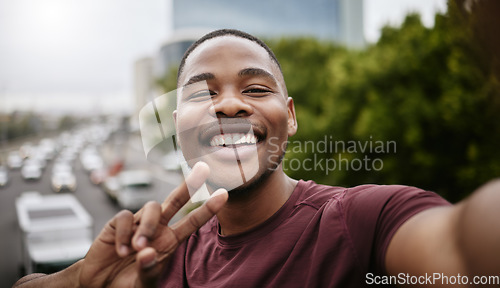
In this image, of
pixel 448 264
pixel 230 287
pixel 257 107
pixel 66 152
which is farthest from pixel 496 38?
pixel 66 152

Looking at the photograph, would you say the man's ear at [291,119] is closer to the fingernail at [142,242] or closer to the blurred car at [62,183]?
the fingernail at [142,242]

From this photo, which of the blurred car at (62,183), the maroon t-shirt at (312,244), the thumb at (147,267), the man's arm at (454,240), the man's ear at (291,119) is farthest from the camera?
the blurred car at (62,183)

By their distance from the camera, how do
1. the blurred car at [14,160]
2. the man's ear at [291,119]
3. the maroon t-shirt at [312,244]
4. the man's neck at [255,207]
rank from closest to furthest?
the maroon t-shirt at [312,244] < the man's neck at [255,207] < the man's ear at [291,119] < the blurred car at [14,160]

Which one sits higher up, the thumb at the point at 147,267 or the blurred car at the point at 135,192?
the thumb at the point at 147,267

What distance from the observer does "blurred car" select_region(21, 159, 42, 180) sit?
21438mm

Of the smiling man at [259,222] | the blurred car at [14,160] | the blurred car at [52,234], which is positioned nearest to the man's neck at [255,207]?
the smiling man at [259,222]

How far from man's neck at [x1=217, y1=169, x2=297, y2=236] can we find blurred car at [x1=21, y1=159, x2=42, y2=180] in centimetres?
2325

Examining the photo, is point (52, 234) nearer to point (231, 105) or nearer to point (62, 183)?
point (231, 105)

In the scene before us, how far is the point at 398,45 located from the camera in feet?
37.0

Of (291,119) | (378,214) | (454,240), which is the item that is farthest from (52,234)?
(454,240)

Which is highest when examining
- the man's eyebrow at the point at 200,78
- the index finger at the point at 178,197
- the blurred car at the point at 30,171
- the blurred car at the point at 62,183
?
the man's eyebrow at the point at 200,78

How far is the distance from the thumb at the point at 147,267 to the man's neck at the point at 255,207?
536 mm

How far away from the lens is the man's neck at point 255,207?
1.60 metres

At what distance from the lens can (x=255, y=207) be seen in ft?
5.25
